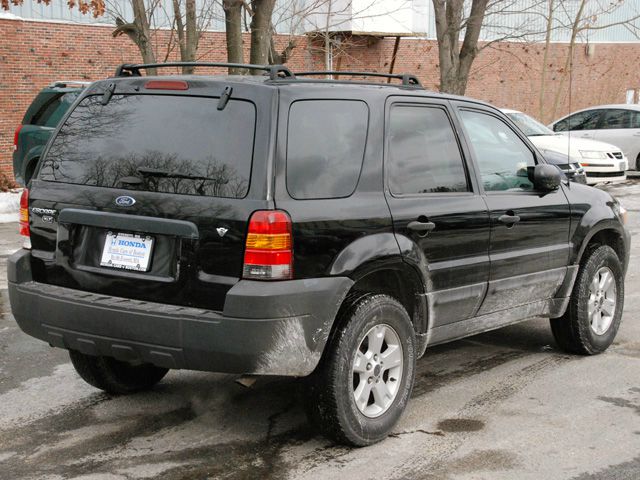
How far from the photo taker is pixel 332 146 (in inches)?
179

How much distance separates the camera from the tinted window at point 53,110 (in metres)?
14.0

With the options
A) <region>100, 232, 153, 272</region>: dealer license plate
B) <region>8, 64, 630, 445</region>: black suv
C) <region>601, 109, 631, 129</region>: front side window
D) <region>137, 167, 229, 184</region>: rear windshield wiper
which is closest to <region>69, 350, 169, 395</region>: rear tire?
<region>8, 64, 630, 445</region>: black suv

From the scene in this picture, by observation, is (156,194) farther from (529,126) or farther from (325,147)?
(529,126)

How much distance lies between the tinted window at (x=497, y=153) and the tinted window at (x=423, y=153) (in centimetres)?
22

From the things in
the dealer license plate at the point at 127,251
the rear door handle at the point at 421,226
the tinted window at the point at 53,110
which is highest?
the tinted window at the point at 53,110

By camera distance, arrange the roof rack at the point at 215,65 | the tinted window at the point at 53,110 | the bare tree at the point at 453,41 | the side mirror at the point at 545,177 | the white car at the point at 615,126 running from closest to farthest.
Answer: the roof rack at the point at 215,65 → the side mirror at the point at 545,177 → the tinted window at the point at 53,110 → the bare tree at the point at 453,41 → the white car at the point at 615,126

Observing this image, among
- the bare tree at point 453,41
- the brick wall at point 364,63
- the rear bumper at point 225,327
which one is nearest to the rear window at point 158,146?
the rear bumper at point 225,327

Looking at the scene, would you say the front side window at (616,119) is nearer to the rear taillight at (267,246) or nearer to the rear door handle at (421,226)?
the rear door handle at (421,226)

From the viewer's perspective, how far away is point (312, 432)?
485 cm

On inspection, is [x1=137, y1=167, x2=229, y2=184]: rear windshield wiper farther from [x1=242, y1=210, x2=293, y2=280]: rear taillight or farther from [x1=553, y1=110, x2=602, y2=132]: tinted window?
[x1=553, y1=110, x2=602, y2=132]: tinted window

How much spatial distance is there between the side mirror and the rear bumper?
2.00 metres

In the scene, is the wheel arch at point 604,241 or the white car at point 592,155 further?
the white car at point 592,155

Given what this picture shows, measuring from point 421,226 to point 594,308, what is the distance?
224 centimetres

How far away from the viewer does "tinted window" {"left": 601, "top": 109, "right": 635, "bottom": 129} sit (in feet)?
72.3
